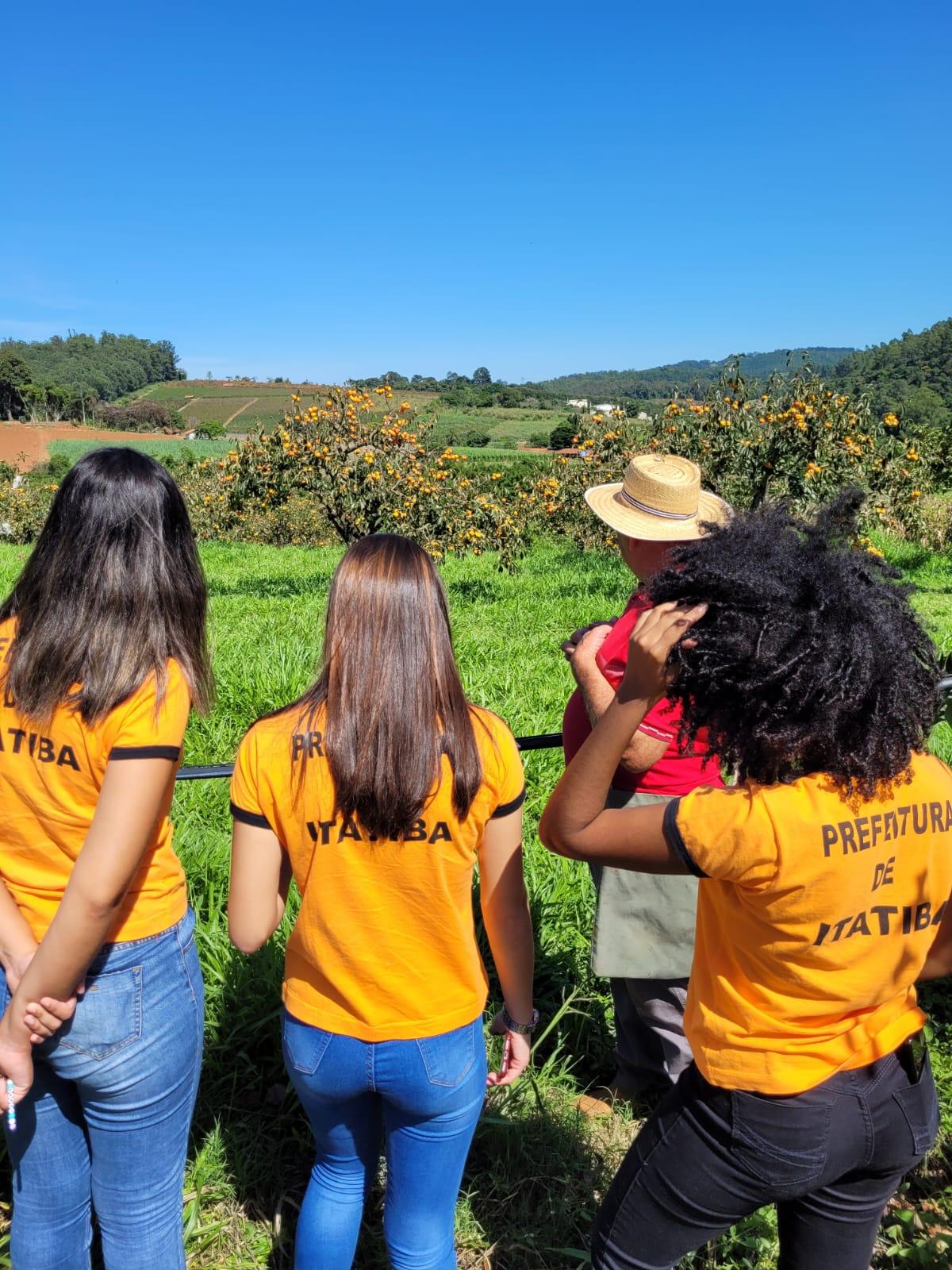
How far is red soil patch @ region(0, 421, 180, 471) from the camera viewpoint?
200 feet

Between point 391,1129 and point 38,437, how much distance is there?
7732 centimetres

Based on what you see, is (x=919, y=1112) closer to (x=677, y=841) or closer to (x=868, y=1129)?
(x=868, y=1129)

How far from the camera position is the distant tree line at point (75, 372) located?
93.8 meters

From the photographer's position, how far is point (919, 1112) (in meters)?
1.39

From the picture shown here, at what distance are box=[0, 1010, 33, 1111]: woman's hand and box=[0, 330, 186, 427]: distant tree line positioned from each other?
304 ft

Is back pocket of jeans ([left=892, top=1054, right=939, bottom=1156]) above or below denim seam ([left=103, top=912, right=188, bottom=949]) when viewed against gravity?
below

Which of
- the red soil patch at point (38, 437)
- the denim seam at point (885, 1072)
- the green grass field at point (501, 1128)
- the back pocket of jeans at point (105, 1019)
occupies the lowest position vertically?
the green grass field at point (501, 1128)

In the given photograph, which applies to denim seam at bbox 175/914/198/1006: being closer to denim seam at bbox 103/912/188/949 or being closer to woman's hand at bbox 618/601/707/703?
denim seam at bbox 103/912/188/949

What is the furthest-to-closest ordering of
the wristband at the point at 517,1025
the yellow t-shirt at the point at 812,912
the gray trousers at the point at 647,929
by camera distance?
the gray trousers at the point at 647,929, the wristband at the point at 517,1025, the yellow t-shirt at the point at 812,912

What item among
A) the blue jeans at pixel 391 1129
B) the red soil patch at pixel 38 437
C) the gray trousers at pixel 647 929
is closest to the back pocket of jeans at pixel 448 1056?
the blue jeans at pixel 391 1129

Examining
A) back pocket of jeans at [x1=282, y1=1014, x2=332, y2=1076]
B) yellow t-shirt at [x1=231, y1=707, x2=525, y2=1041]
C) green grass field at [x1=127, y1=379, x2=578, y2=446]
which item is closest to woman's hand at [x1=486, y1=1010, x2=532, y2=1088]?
yellow t-shirt at [x1=231, y1=707, x2=525, y2=1041]

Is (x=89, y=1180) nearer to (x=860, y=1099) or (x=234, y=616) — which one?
(x=860, y=1099)

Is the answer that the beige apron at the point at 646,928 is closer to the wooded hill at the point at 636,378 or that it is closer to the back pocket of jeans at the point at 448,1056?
the back pocket of jeans at the point at 448,1056

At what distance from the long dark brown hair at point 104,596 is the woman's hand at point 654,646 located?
29.5 inches
